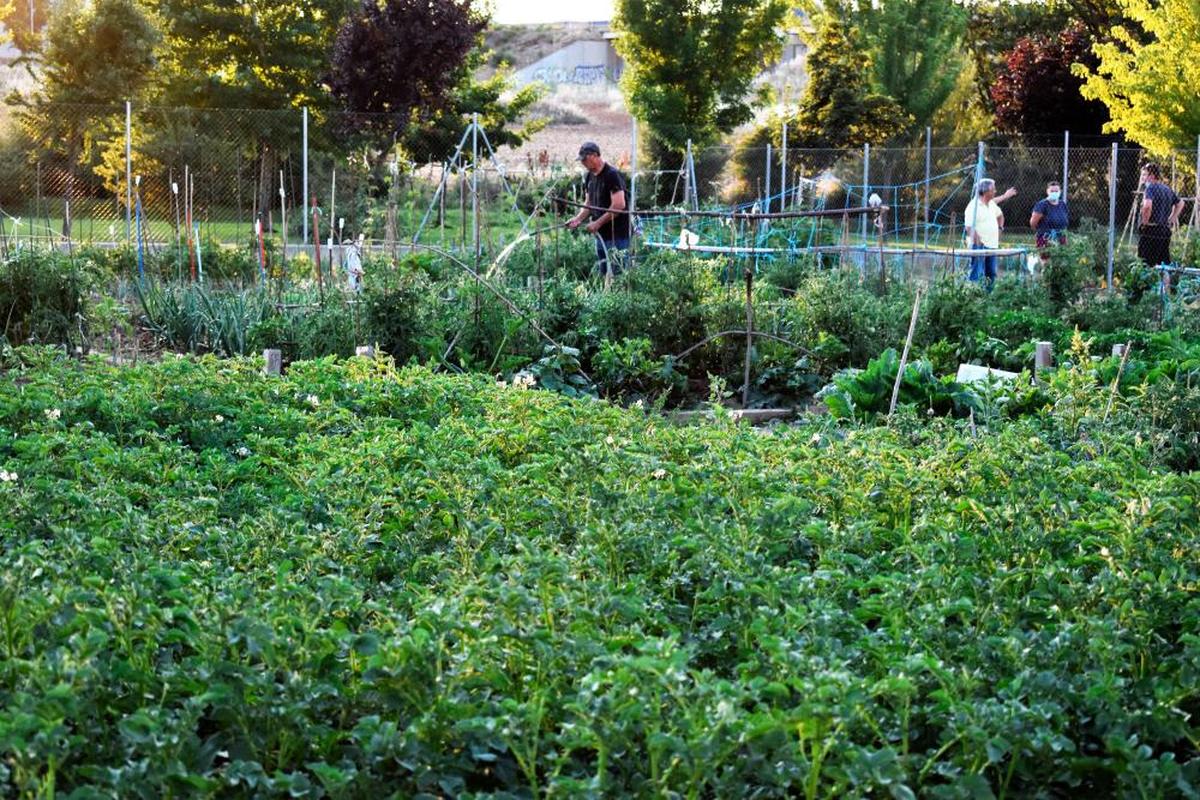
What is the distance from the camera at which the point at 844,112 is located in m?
31.2

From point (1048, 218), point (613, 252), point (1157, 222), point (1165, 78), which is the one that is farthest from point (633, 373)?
point (1165, 78)

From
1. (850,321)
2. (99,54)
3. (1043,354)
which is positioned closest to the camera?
(1043,354)

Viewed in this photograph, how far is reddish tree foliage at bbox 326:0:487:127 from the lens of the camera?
2536 centimetres

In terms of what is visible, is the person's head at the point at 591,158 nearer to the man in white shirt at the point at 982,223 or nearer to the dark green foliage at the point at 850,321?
the dark green foliage at the point at 850,321

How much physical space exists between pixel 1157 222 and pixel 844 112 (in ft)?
52.4

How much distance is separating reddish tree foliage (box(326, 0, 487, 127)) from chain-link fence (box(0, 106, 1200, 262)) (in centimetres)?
92

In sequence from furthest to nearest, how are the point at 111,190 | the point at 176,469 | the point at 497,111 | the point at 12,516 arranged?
the point at 497,111, the point at 111,190, the point at 176,469, the point at 12,516

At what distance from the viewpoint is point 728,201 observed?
1025 inches

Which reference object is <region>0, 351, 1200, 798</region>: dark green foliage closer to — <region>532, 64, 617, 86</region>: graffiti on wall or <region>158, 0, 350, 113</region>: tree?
<region>158, 0, 350, 113</region>: tree

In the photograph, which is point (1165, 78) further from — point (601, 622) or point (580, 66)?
point (580, 66)

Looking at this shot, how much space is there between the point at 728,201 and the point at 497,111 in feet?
17.0

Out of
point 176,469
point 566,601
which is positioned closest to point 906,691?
point 566,601

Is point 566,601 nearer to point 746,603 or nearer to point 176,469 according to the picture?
point 746,603

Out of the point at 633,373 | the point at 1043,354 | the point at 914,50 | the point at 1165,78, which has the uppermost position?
the point at 914,50
